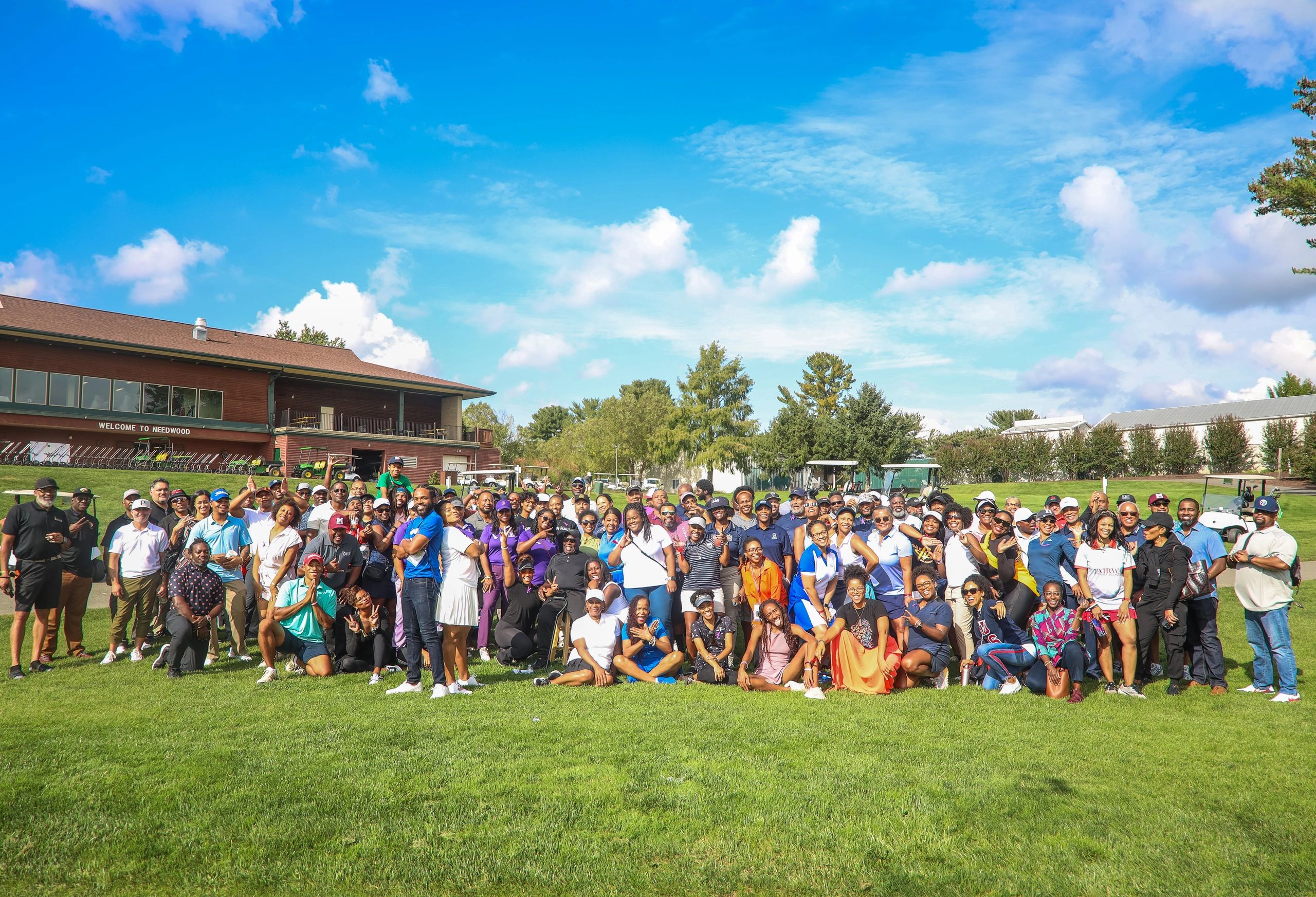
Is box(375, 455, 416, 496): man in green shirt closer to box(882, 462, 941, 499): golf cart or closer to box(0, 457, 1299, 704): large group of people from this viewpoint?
box(0, 457, 1299, 704): large group of people

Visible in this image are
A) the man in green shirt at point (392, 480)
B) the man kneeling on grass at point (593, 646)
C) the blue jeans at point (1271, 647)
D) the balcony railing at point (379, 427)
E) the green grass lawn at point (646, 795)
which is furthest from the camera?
the balcony railing at point (379, 427)

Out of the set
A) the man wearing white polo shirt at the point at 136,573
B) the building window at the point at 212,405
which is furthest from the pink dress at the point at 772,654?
the building window at the point at 212,405

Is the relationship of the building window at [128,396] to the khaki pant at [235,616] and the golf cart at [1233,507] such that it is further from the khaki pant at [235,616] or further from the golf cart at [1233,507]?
the golf cart at [1233,507]

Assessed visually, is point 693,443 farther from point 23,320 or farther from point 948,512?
point 948,512

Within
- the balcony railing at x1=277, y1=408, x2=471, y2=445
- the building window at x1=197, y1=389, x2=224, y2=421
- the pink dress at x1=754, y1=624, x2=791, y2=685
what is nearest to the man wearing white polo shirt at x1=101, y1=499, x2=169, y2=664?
the pink dress at x1=754, y1=624, x2=791, y2=685

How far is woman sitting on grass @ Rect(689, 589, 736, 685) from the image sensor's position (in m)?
7.49

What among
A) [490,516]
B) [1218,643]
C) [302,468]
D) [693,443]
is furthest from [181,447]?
[1218,643]

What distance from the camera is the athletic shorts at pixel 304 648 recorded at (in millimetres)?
7582

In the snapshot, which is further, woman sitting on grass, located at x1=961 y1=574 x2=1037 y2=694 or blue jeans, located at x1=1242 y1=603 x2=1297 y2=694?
woman sitting on grass, located at x1=961 y1=574 x2=1037 y2=694

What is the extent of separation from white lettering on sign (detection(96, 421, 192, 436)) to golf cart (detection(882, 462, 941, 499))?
3221 centimetres

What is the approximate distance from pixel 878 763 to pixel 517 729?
2.64 metres

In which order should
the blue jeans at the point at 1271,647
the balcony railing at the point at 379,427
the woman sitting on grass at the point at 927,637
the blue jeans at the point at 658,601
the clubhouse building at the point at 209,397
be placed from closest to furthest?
the blue jeans at the point at 1271,647, the woman sitting on grass at the point at 927,637, the blue jeans at the point at 658,601, the clubhouse building at the point at 209,397, the balcony railing at the point at 379,427

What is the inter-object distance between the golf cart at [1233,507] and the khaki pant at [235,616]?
1007 centimetres

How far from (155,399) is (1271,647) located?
39.1 m
